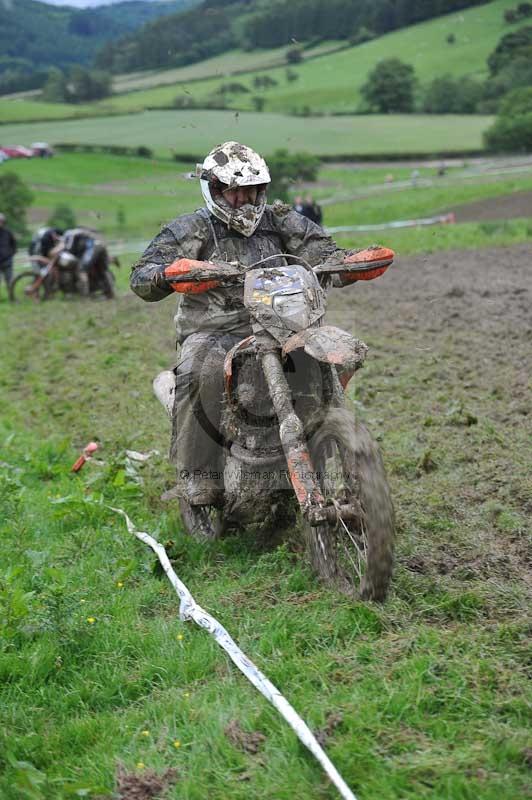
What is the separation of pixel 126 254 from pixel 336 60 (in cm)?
3944

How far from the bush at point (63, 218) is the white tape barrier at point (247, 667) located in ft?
109

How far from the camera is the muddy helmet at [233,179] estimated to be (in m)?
6.01

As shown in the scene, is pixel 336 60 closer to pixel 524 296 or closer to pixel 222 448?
pixel 524 296

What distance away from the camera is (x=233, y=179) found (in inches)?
236

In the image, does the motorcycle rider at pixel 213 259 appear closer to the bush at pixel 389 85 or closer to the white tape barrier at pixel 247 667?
the white tape barrier at pixel 247 667

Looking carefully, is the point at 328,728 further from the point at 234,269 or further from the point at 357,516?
the point at 234,269

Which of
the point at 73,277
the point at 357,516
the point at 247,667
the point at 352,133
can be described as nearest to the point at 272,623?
the point at 247,667

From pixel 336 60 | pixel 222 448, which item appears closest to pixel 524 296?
pixel 222 448

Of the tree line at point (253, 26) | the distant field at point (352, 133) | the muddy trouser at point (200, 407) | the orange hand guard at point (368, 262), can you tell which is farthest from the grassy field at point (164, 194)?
the orange hand guard at point (368, 262)

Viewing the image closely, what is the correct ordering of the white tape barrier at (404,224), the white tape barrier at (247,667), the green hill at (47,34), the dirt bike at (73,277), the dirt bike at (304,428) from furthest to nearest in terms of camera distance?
the green hill at (47,34) → the white tape barrier at (404,224) → the dirt bike at (73,277) → the dirt bike at (304,428) → the white tape barrier at (247,667)

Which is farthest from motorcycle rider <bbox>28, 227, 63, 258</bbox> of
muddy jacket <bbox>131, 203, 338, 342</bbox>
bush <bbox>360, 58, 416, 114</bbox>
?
bush <bbox>360, 58, 416, 114</bbox>

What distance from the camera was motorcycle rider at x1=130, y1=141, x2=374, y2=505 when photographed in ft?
20.1

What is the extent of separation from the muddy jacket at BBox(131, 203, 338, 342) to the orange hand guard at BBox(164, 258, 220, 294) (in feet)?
1.55

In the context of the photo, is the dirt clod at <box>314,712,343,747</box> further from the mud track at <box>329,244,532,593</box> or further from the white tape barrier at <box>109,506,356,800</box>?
the mud track at <box>329,244,532,593</box>
